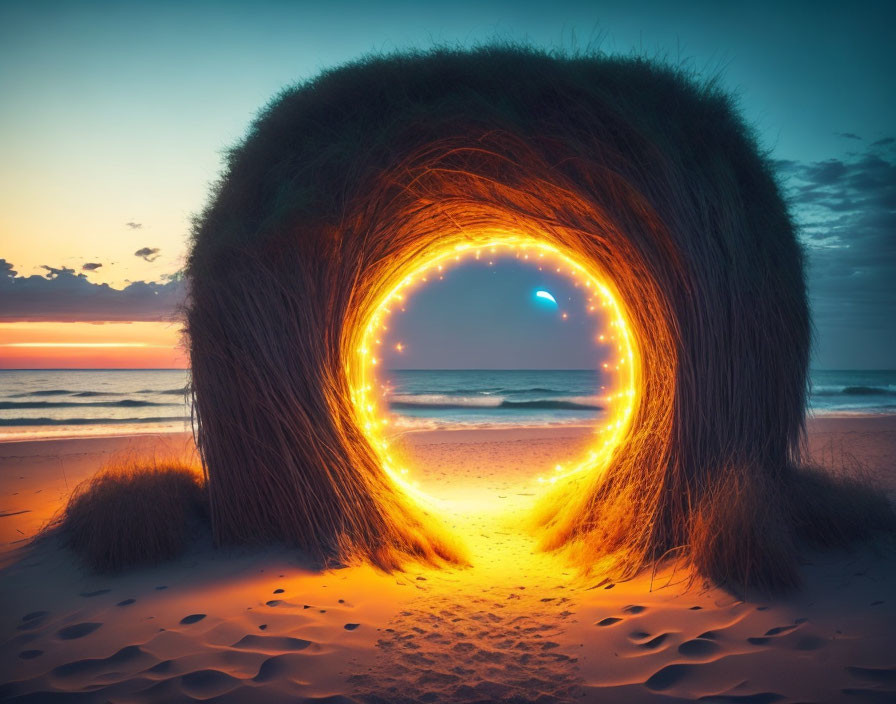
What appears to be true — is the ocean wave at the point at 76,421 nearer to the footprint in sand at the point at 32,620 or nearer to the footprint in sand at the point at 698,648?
the footprint in sand at the point at 32,620

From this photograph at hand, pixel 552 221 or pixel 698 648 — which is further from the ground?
pixel 552 221

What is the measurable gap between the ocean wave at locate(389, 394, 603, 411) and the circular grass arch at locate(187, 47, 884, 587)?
53.8ft

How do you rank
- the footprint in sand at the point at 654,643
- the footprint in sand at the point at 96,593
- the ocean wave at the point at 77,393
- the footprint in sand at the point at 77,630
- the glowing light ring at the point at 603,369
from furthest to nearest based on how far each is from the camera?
the ocean wave at the point at 77,393
the glowing light ring at the point at 603,369
the footprint in sand at the point at 96,593
the footprint in sand at the point at 77,630
the footprint in sand at the point at 654,643

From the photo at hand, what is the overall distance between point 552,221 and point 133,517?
10.9 feet

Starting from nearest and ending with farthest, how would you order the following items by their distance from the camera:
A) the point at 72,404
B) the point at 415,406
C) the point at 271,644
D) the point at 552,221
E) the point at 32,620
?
the point at 271,644 → the point at 32,620 → the point at 552,221 → the point at 72,404 → the point at 415,406

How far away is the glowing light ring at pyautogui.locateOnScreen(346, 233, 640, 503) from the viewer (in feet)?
13.0

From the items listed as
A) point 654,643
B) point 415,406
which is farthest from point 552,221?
point 415,406

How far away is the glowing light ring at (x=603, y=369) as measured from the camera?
3.96 metres

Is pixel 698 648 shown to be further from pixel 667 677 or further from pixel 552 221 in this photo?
pixel 552 221

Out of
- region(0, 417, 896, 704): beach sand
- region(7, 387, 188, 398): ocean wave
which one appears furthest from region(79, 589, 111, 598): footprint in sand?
region(7, 387, 188, 398): ocean wave

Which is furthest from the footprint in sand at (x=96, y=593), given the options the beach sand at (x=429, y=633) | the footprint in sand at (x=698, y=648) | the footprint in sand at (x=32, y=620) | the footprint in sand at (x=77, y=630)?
the footprint in sand at (x=698, y=648)

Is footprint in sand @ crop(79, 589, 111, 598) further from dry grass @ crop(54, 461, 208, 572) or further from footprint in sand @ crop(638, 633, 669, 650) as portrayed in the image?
footprint in sand @ crop(638, 633, 669, 650)

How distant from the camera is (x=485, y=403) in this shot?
21609mm

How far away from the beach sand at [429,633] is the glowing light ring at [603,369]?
41.5 inches
